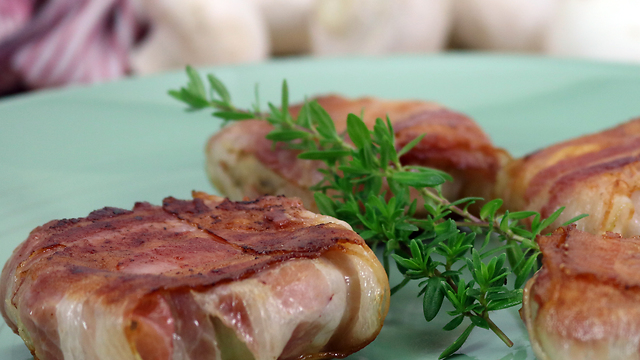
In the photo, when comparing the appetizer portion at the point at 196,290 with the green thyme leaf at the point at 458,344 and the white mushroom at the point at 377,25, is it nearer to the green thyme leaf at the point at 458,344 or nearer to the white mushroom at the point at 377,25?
the green thyme leaf at the point at 458,344

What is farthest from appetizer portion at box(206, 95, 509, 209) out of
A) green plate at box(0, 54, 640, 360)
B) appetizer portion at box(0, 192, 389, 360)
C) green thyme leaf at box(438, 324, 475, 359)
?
green thyme leaf at box(438, 324, 475, 359)

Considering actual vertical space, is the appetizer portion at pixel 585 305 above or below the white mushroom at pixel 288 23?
below

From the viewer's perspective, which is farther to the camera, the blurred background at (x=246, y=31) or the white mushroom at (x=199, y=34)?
the white mushroom at (x=199, y=34)

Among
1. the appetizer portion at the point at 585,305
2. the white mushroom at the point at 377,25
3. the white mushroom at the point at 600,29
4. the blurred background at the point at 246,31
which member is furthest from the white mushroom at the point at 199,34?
the appetizer portion at the point at 585,305

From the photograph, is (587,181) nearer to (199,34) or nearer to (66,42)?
(199,34)

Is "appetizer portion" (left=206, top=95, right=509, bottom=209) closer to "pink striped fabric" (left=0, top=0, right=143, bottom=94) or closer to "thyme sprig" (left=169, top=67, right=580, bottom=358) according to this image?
"thyme sprig" (left=169, top=67, right=580, bottom=358)

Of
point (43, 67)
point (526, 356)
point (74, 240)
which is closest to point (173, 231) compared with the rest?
point (74, 240)

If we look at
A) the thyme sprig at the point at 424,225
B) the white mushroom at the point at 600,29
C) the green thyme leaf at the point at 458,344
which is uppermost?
the white mushroom at the point at 600,29
